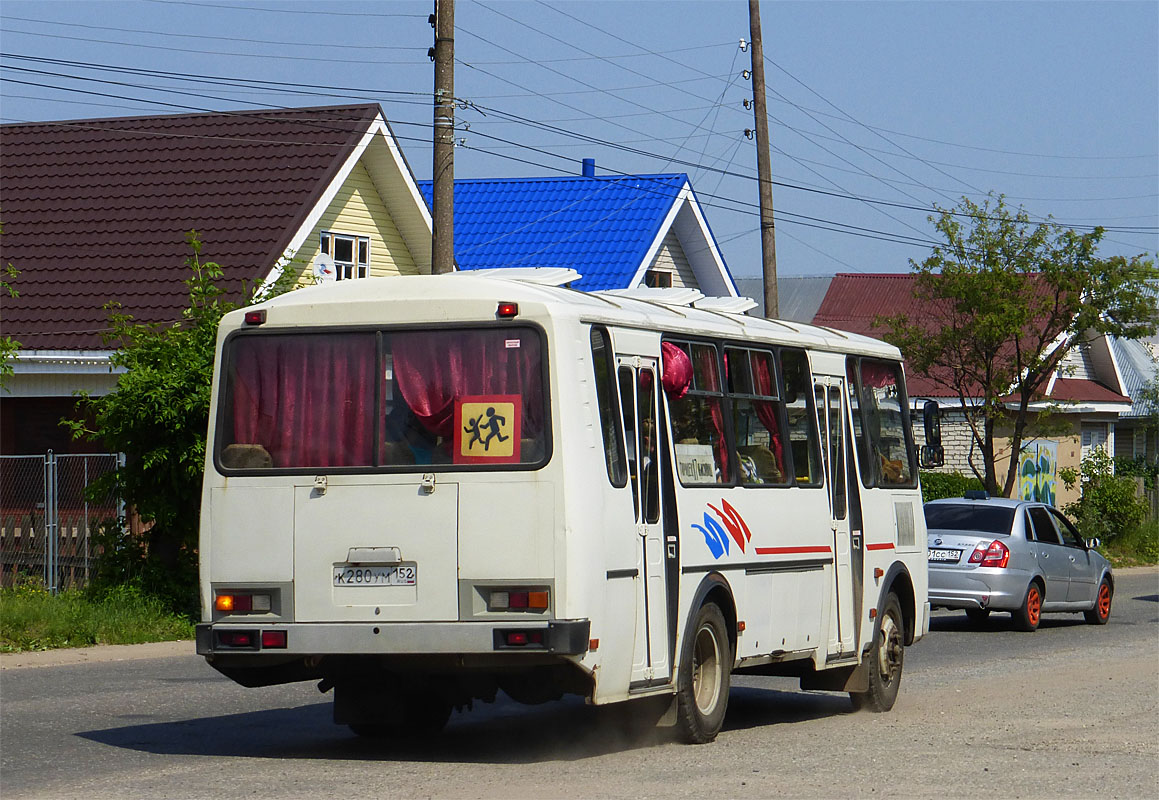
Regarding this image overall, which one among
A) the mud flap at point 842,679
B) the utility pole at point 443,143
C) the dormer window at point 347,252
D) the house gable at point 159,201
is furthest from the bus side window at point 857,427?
the dormer window at point 347,252

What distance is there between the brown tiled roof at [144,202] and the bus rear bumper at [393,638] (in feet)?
51.3

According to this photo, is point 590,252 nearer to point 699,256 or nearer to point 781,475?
point 699,256

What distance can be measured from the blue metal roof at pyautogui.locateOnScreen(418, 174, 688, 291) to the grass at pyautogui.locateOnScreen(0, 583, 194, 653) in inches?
687

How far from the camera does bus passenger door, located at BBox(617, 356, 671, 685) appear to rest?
33.5 ft

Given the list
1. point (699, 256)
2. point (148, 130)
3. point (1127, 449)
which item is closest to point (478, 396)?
point (148, 130)

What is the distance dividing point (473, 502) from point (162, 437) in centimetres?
1072

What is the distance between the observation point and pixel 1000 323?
32.9 meters

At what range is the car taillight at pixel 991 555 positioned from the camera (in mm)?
20953

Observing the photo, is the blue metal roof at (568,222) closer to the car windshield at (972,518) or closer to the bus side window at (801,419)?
the car windshield at (972,518)

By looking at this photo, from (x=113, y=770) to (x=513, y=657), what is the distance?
7.55 feet

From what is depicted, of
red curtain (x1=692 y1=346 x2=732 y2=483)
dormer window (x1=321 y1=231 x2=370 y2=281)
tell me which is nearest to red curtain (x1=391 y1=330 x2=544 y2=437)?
red curtain (x1=692 y1=346 x2=732 y2=483)

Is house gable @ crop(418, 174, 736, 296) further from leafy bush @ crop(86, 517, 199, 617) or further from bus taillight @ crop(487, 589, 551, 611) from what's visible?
bus taillight @ crop(487, 589, 551, 611)

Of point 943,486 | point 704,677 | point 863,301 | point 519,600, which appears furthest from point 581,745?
point 863,301

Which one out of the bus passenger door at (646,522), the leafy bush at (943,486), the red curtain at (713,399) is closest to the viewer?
the bus passenger door at (646,522)
